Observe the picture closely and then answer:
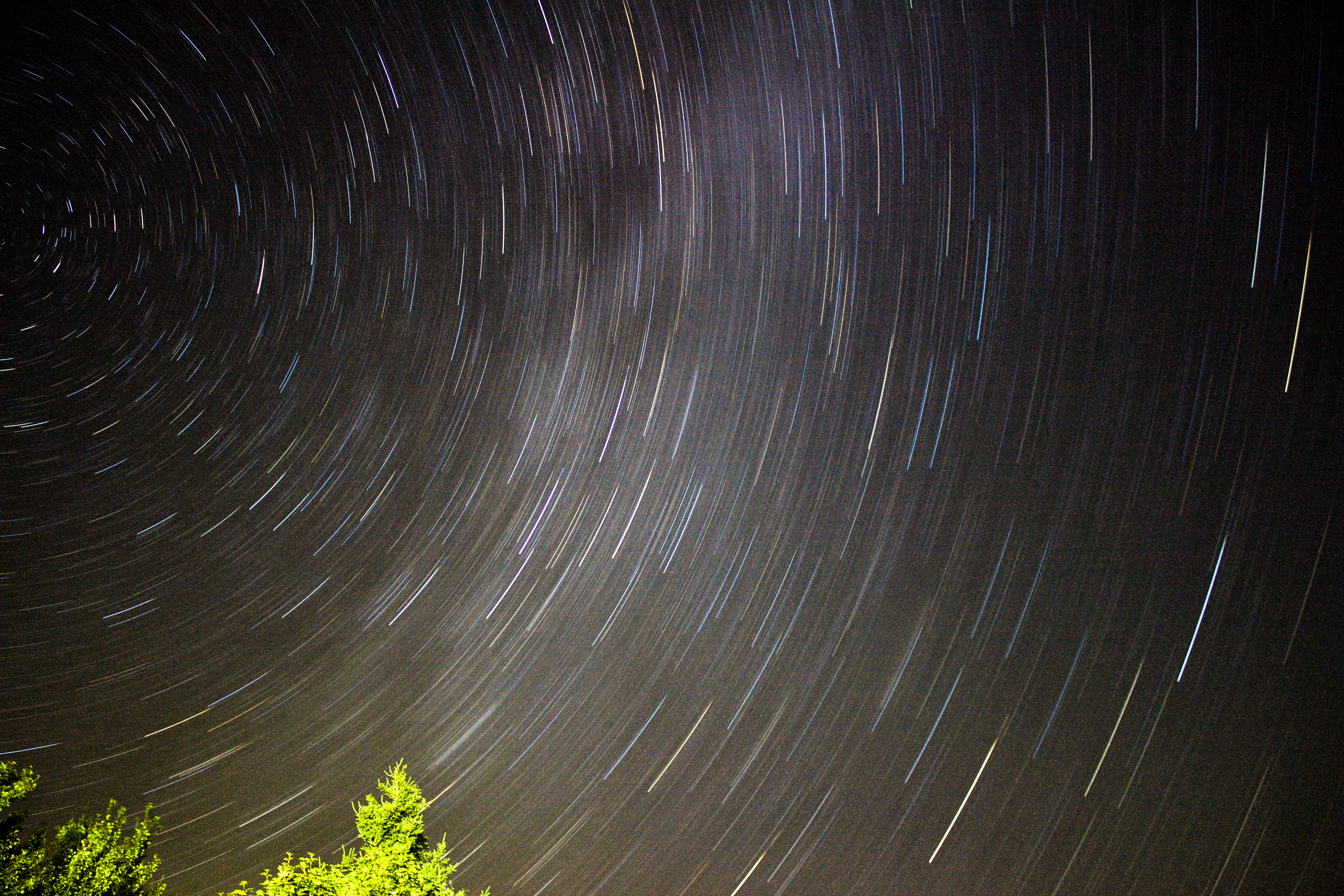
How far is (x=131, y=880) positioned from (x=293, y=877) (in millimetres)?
1939

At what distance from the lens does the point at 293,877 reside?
810cm

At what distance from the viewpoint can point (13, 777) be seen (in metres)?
8.37

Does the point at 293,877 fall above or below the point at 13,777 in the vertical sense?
below

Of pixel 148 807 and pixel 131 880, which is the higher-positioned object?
pixel 148 807

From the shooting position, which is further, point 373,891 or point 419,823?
point 419,823

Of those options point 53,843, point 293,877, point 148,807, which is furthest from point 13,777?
point 293,877

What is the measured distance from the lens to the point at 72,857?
8.15 meters

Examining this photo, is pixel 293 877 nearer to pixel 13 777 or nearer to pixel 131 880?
pixel 131 880

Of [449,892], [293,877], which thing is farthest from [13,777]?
[449,892]

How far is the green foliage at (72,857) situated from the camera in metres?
7.75

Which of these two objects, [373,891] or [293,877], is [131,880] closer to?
[293,877]

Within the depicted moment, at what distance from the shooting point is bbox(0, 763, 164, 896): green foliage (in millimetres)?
7754

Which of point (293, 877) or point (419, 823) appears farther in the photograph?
point (419, 823)

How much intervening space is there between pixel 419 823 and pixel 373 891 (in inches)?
39.3
